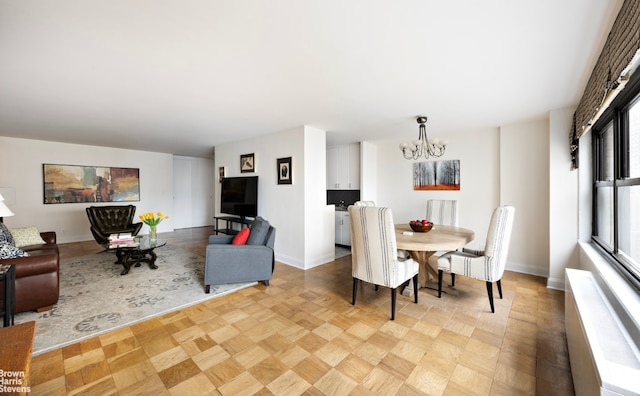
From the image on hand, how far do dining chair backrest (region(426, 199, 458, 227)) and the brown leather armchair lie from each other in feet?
15.0

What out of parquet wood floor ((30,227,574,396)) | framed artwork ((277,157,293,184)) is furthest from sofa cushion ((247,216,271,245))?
framed artwork ((277,157,293,184))

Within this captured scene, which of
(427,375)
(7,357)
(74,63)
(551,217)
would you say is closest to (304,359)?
(427,375)

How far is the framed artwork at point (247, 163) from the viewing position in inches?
196

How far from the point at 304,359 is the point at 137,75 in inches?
108

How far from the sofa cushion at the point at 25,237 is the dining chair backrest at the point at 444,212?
574 cm

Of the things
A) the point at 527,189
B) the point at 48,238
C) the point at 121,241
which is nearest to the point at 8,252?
the point at 121,241

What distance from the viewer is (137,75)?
2.29 meters

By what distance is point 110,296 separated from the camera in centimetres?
292

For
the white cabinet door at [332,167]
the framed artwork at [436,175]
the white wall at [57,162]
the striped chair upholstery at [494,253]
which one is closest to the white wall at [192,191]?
the white wall at [57,162]

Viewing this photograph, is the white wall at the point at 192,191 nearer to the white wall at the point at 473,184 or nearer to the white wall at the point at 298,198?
the white wall at the point at 298,198

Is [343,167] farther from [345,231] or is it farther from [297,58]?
[297,58]

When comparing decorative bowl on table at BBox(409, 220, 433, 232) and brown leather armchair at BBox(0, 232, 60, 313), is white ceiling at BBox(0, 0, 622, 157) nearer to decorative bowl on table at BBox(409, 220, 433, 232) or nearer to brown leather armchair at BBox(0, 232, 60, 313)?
decorative bowl on table at BBox(409, 220, 433, 232)

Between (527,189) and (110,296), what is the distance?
557 cm

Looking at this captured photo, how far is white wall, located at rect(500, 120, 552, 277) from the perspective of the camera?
366 centimetres
